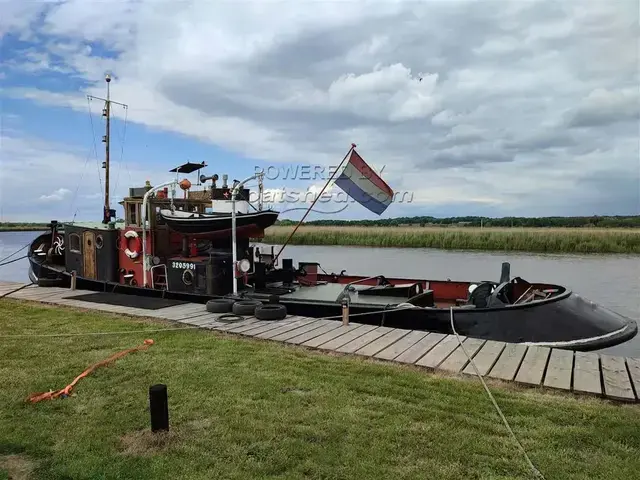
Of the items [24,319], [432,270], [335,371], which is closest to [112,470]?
[335,371]

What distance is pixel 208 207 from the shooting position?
10.2m

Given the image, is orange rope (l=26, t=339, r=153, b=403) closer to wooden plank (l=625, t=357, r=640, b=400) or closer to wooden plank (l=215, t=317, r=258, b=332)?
wooden plank (l=215, t=317, r=258, b=332)

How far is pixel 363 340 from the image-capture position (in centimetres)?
596

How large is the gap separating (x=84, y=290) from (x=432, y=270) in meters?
14.0

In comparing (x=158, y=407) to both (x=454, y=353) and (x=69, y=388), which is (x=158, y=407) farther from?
(x=454, y=353)

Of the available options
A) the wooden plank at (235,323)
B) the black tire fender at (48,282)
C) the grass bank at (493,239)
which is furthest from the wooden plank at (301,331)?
the grass bank at (493,239)

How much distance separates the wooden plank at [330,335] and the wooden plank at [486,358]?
169 centimetres

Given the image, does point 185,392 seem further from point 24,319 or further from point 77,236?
point 77,236

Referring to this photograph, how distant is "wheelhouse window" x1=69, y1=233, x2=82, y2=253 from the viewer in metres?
10.6

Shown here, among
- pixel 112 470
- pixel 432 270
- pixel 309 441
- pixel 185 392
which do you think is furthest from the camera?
pixel 432 270

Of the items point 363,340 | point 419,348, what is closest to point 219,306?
point 363,340

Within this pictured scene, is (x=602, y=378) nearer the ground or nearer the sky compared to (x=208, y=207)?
nearer the ground

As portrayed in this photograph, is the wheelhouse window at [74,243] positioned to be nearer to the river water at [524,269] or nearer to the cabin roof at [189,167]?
the cabin roof at [189,167]

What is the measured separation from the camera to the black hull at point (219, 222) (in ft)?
27.5
